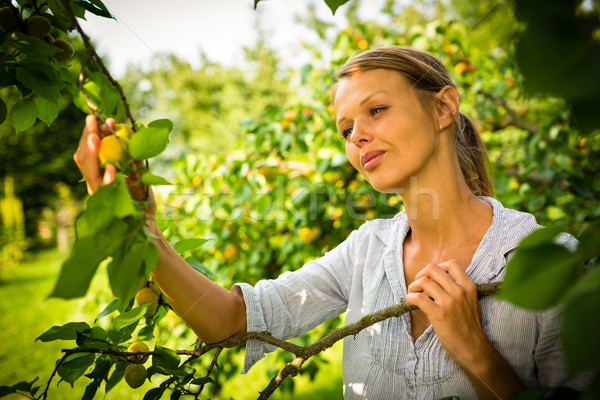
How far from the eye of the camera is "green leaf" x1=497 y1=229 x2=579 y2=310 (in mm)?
262

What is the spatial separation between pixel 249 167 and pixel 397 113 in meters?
1.10

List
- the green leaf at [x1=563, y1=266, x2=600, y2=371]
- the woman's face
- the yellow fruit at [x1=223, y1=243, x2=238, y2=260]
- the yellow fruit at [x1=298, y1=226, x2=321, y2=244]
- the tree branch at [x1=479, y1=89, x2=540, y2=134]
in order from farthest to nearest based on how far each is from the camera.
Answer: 1. the tree branch at [x1=479, y1=89, x2=540, y2=134]
2. the yellow fruit at [x1=223, y1=243, x2=238, y2=260]
3. the yellow fruit at [x1=298, y1=226, x2=321, y2=244]
4. the woman's face
5. the green leaf at [x1=563, y1=266, x2=600, y2=371]

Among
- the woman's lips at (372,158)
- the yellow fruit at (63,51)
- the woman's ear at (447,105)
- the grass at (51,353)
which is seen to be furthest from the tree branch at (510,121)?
the yellow fruit at (63,51)

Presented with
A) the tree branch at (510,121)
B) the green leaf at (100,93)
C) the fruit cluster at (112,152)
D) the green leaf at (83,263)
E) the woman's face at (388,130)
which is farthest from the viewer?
the tree branch at (510,121)

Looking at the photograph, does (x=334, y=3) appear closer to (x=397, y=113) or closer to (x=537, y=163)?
(x=397, y=113)

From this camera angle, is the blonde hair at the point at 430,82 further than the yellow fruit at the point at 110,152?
Yes

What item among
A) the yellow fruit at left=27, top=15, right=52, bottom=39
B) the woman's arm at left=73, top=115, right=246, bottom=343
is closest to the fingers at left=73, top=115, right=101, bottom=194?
the woman's arm at left=73, top=115, right=246, bottom=343

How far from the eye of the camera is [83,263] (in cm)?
34

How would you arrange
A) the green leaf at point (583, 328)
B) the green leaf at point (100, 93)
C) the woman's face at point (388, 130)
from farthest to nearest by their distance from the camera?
the woman's face at point (388, 130) < the green leaf at point (100, 93) < the green leaf at point (583, 328)

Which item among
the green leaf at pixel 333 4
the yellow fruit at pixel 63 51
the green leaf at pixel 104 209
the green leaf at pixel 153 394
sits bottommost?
the green leaf at pixel 153 394

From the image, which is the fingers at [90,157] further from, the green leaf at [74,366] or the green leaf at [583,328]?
the green leaf at [583,328]

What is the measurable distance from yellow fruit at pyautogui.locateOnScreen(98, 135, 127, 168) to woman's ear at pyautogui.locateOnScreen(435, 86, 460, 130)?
0.77 m

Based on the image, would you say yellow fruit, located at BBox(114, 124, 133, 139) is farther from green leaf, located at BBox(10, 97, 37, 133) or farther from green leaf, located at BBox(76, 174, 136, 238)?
green leaf, located at BBox(10, 97, 37, 133)

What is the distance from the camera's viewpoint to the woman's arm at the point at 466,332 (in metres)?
0.66
